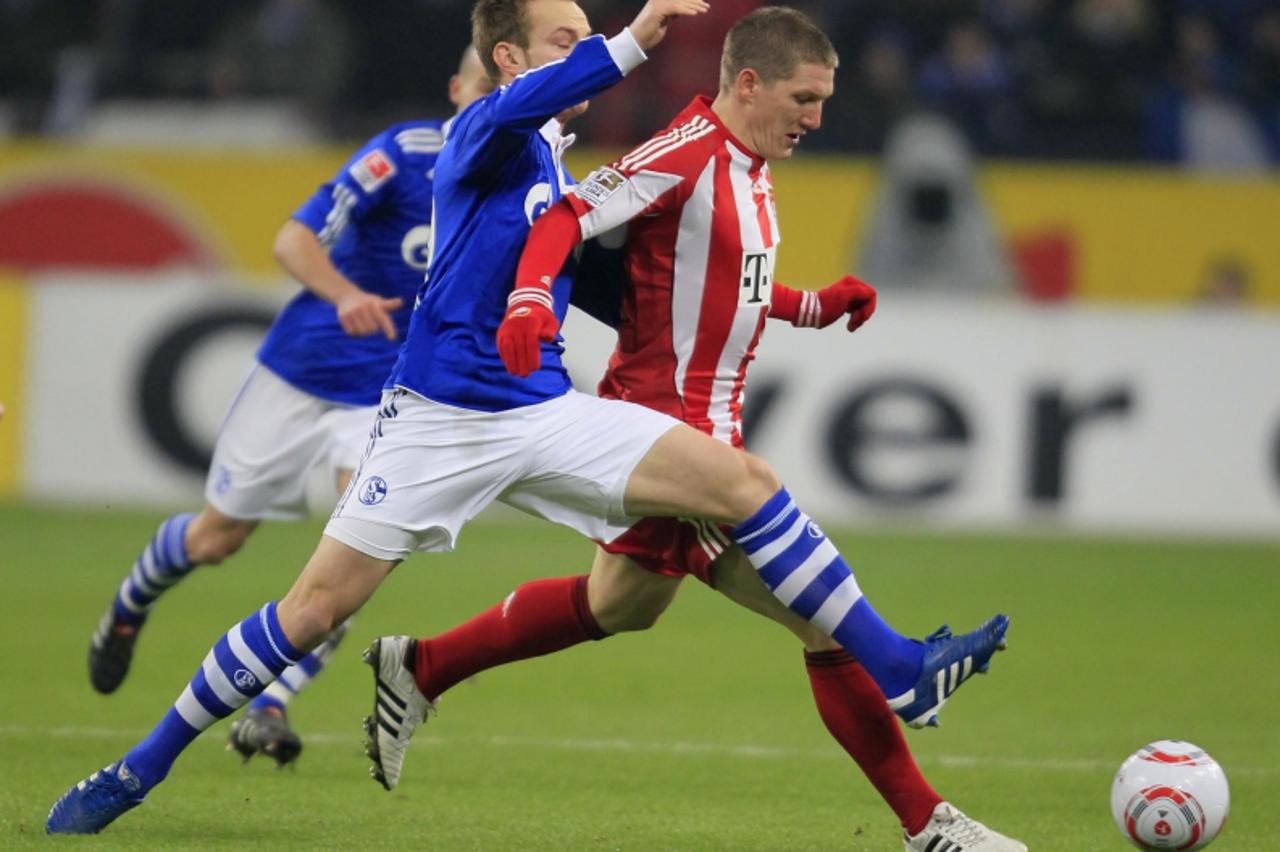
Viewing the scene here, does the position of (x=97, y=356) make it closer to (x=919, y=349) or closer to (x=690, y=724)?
(x=919, y=349)

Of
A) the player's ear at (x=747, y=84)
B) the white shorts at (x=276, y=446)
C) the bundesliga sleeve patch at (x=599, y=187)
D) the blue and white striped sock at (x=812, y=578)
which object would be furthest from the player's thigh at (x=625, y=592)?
the white shorts at (x=276, y=446)

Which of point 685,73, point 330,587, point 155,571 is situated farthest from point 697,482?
point 685,73

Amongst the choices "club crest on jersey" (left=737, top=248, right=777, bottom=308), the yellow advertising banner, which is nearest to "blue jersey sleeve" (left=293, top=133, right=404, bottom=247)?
"club crest on jersey" (left=737, top=248, right=777, bottom=308)

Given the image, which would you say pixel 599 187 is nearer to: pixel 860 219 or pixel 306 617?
pixel 306 617

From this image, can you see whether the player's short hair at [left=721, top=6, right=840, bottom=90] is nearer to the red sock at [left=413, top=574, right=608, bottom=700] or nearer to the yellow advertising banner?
the red sock at [left=413, top=574, right=608, bottom=700]

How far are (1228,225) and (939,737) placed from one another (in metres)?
9.39

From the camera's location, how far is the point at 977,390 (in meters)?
12.8

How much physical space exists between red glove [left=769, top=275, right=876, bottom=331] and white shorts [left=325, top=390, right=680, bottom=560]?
29.6 inches

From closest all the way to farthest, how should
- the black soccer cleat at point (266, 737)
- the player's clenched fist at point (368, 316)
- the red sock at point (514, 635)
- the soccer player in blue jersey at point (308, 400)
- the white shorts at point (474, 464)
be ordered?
the white shorts at point (474, 464), the red sock at point (514, 635), the player's clenched fist at point (368, 316), the black soccer cleat at point (266, 737), the soccer player in blue jersey at point (308, 400)

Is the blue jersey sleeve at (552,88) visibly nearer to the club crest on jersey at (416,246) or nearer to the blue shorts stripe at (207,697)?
Result: the blue shorts stripe at (207,697)

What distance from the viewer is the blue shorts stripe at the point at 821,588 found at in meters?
4.71

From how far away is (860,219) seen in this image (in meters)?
15.2

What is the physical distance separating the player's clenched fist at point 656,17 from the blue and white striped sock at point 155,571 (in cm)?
271

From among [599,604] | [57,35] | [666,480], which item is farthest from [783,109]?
[57,35]
